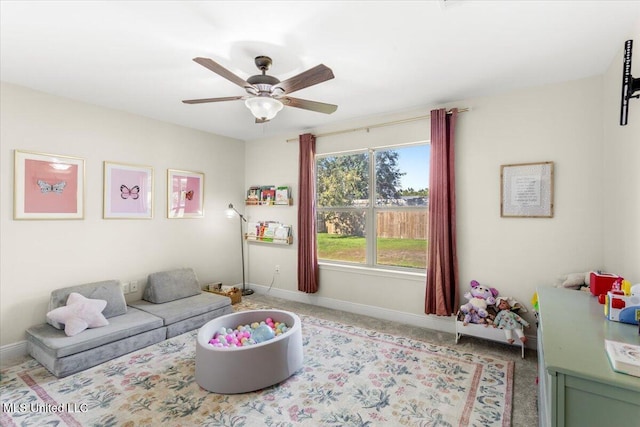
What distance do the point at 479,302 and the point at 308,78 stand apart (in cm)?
256

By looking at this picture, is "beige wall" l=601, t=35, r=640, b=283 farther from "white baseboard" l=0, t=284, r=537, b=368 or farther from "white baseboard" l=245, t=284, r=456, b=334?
"white baseboard" l=245, t=284, r=456, b=334

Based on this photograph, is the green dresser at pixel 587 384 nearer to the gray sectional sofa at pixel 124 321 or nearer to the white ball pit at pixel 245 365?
the white ball pit at pixel 245 365

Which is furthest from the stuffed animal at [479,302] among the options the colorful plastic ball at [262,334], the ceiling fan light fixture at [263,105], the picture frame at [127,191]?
the picture frame at [127,191]

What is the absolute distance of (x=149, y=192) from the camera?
A: 12.0ft

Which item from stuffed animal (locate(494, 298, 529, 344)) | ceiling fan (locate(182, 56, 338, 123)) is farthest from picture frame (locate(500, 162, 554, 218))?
ceiling fan (locate(182, 56, 338, 123))

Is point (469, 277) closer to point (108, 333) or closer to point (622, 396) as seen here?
point (622, 396)

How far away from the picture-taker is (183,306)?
3305mm

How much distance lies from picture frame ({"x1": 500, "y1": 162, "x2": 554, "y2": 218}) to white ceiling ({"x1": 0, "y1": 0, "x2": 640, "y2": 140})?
775mm

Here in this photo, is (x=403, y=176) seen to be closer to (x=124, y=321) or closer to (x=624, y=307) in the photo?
(x=624, y=307)

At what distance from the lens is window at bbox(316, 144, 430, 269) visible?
349 centimetres

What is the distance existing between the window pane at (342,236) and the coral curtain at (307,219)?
214mm

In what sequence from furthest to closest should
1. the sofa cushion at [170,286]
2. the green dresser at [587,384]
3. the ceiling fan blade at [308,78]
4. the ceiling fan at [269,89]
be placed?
the sofa cushion at [170,286] < the ceiling fan at [269,89] < the ceiling fan blade at [308,78] < the green dresser at [587,384]

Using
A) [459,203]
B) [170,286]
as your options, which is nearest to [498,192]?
[459,203]

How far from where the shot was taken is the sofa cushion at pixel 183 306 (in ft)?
10.1
